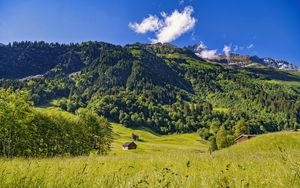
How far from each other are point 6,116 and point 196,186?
52939 millimetres

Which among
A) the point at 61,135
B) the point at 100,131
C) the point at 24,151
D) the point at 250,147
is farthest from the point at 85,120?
the point at 250,147

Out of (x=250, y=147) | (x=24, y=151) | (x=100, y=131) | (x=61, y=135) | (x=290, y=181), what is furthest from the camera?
(x=100, y=131)

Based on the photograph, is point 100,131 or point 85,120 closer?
point 85,120

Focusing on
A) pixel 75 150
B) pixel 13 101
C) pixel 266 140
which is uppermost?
pixel 13 101

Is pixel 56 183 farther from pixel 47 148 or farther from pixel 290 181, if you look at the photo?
pixel 47 148

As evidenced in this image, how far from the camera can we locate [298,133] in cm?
4678

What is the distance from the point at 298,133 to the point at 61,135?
5192 cm

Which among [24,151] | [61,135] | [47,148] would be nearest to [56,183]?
[24,151]

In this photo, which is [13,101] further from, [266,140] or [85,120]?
[266,140]

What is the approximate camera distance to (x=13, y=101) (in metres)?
52.8

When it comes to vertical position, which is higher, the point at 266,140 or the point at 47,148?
the point at 266,140

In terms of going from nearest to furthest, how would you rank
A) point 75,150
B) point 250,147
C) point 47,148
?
point 250,147 → point 47,148 → point 75,150

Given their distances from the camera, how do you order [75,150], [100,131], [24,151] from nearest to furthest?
[24,151], [75,150], [100,131]

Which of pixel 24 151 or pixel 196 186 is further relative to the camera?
pixel 24 151
